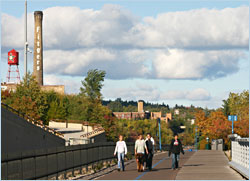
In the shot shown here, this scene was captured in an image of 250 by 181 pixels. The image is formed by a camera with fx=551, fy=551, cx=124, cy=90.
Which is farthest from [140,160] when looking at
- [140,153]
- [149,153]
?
[149,153]

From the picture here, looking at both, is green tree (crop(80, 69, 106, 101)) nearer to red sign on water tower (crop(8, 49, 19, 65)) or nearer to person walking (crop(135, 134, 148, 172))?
red sign on water tower (crop(8, 49, 19, 65))

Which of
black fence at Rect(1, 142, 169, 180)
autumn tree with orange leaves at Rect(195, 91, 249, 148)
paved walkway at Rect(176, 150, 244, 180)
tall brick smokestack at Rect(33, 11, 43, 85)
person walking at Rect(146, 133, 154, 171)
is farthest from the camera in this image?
tall brick smokestack at Rect(33, 11, 43, 85)

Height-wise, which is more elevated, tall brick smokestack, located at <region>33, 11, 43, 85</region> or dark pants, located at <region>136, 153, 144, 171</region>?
tall brick smokestack, located at <region>33, 11, 43, 85</region>

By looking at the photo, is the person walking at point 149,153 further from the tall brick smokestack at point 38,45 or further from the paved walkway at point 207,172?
the tall brick smokestack at point 38,45

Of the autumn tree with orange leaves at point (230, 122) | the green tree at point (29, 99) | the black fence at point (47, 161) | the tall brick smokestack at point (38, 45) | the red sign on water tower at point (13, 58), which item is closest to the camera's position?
the black fence at point (47, 161)

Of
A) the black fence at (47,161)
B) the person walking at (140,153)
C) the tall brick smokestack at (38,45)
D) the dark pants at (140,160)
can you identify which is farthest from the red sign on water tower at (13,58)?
the dark pants at (140,160)

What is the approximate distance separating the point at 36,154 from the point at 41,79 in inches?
3615

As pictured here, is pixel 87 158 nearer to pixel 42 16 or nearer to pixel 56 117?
pixel 56 117

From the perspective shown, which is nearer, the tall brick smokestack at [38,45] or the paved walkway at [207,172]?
the paved walkway at [207,172]

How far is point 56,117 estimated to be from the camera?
9056 cm

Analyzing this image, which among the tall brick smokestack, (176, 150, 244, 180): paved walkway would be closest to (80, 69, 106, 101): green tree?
the tall brick smokestack

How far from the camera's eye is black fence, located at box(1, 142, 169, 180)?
16328 mm

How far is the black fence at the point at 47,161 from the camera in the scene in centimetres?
1633

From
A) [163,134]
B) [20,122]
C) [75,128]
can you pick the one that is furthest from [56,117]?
[163,134]
